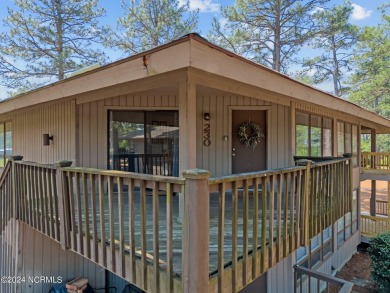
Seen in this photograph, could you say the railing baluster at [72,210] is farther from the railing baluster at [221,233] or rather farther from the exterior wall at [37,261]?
the exterior wall at [37,261]

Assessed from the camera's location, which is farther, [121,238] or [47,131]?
[47,131]

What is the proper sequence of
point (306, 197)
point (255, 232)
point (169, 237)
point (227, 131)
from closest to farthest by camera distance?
point (169, 237)
point (255, 232)
point (306, 197)
point (227, 131)

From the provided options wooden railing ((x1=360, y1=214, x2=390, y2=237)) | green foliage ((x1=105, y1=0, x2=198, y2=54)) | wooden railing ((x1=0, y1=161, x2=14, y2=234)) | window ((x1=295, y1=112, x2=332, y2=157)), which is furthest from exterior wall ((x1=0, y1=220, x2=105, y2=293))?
green foliage ((x1=105, y1=0, x2=198, y2=54))

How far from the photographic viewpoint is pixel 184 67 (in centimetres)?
242

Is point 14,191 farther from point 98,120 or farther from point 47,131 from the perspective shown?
point 47,131

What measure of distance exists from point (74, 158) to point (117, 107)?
1281 millimetres

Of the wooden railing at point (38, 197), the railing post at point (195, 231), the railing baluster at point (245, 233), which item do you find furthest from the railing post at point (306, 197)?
the wooden railing at point (38, 197)

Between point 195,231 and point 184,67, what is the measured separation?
→ 136 cm

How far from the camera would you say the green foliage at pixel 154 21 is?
614 inches

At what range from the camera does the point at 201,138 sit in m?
5.68

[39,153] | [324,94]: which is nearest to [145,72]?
[324,94]

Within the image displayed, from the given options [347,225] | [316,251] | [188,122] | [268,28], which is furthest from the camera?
[268,28]

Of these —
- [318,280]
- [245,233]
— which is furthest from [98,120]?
[318,280]

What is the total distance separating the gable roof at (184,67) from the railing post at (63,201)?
1.09 m
